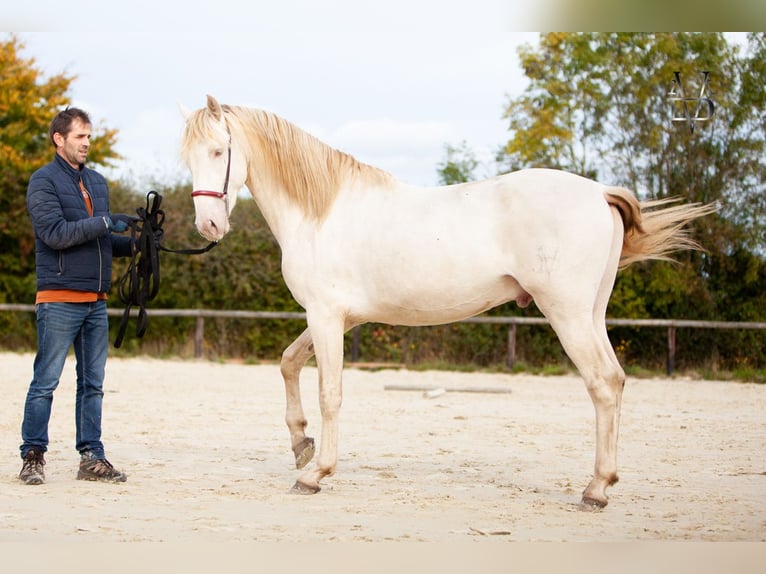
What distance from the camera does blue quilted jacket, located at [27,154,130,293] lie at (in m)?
4.58

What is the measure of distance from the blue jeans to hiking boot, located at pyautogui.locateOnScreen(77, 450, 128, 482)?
7 cm

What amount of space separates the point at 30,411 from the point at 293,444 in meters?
1.43

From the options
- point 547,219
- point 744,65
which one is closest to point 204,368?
point 547,219

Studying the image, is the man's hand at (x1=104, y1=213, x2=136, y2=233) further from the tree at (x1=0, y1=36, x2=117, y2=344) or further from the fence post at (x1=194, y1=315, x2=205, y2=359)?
the tree at (x1=0, y1=36, x2=117, y2=344)

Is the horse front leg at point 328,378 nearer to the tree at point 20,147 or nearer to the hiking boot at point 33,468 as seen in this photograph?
the hiking boot at point 33,468

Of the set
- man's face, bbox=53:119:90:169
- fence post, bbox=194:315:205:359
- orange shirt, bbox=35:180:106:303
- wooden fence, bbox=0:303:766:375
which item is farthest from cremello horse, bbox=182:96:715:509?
fence post, bbox=194:315:205:359

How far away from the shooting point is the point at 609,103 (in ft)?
46.2

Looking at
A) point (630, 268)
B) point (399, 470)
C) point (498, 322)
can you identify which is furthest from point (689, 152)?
point (399, 470)

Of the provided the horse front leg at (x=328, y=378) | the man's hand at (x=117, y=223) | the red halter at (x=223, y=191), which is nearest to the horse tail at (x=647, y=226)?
the horse front leg at (x=328, y=378)

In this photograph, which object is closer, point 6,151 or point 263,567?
point 263,567

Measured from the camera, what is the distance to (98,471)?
4770 mm

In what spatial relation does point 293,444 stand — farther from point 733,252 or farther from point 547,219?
point 733,252

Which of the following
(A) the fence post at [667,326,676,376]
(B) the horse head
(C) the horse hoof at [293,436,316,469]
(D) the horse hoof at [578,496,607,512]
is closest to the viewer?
(D) the horse hoof at [578,496,607,512]

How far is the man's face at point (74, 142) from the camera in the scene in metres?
4.71
